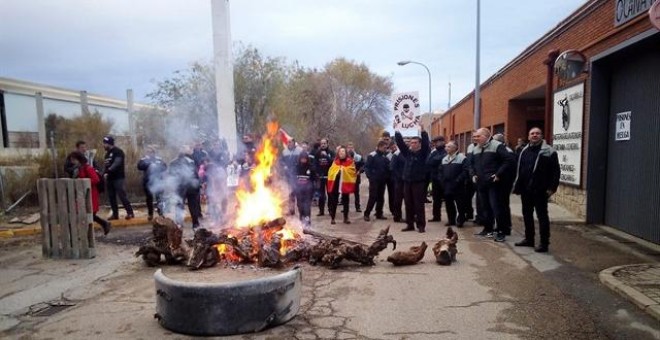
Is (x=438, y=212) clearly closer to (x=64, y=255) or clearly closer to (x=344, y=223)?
(x=344, y=223)

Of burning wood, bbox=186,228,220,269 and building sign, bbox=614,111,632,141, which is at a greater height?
building sign, bbox=614,111,632,141

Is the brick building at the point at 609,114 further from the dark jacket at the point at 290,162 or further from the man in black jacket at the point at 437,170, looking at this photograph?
the dark jacket at the point at 290,162

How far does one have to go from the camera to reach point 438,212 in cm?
→ 1101

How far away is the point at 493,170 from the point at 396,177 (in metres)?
2.76

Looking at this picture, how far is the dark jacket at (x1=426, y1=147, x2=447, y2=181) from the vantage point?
34.2 ft

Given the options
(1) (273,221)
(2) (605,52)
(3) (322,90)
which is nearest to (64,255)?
(1) (273,221)

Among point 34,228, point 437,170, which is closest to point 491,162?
point 437,170

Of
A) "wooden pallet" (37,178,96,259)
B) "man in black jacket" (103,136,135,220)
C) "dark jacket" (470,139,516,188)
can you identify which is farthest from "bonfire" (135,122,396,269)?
"man in black jacket" (103,136,135,220)

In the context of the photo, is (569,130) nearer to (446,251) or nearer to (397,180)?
(397,180)

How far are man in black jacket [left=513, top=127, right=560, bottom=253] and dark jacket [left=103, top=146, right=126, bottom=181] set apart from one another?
8.56 metres

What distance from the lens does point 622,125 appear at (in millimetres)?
9070

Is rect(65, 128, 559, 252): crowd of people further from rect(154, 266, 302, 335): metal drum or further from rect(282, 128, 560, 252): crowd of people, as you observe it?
rect(154, 266, 302, 335): metal drum

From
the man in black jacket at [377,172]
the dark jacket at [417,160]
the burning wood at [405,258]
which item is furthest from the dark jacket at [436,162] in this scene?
the burning wood at [405,258]

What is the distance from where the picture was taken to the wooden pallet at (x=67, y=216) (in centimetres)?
749
